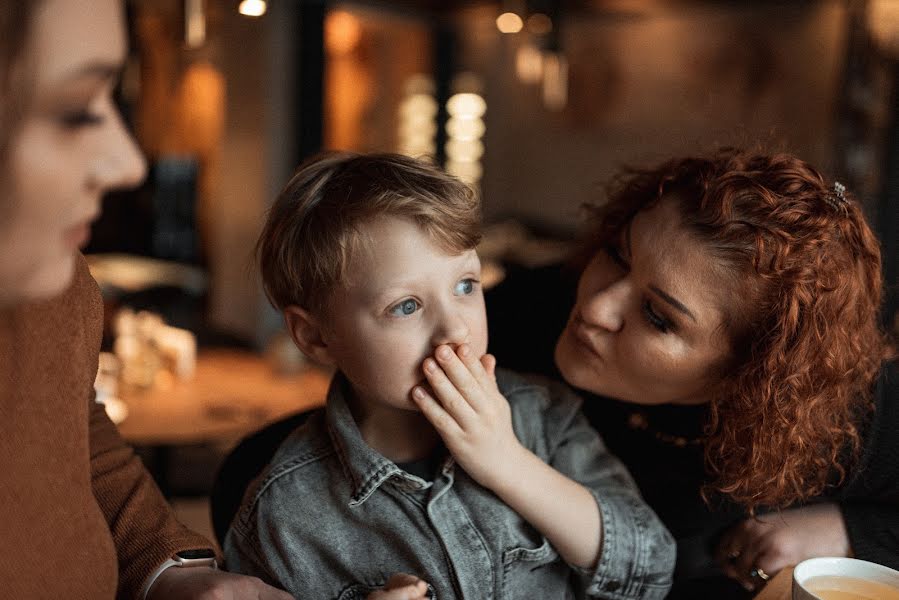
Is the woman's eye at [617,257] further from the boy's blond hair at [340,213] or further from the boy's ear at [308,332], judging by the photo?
the boy's ear at [308,332]

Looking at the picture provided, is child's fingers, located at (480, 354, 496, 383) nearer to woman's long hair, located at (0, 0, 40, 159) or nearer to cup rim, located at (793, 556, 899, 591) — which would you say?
cup rim, located at (793, 556, 899, 591)

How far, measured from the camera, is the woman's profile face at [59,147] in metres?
0.63

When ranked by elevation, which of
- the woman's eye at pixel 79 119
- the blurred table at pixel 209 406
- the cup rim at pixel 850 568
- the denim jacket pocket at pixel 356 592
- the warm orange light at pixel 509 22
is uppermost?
the warm orange light at pixel 509 22

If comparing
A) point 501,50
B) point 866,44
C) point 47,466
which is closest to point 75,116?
point 47,466

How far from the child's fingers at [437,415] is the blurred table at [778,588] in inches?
19.7

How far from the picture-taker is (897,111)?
421 cm

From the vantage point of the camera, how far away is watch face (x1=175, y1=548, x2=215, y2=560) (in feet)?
3.76

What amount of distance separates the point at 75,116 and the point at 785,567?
46.8 inches

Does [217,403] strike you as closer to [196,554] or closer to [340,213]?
[196,554]

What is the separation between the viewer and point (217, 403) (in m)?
3.08

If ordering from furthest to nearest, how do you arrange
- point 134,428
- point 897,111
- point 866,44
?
point 866,44 → point 897,111 → point 134,428

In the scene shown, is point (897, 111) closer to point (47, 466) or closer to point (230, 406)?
point (230, 406)

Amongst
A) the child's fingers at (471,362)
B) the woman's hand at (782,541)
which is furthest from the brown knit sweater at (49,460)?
the woman's hand at (782,541)

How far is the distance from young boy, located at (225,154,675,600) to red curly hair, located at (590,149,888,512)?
0.21m
